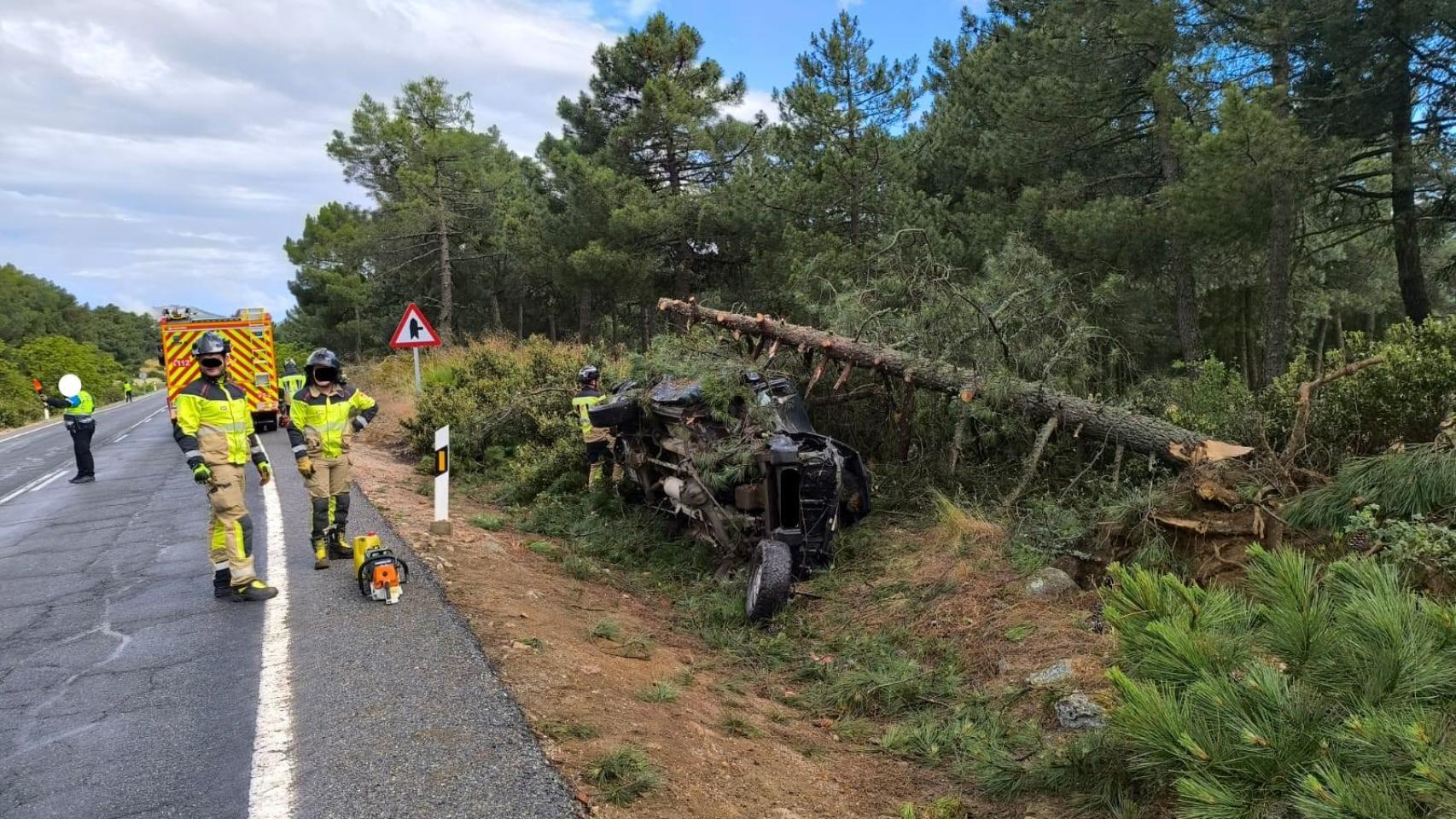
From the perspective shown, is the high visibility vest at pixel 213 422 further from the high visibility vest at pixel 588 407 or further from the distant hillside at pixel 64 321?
the distant hillside at pixel 64 321

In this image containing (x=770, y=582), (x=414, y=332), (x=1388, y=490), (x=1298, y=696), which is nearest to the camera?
(x=1298, y=696)

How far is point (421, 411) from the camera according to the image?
11.8m

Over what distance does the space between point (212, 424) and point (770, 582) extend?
13.3 feet

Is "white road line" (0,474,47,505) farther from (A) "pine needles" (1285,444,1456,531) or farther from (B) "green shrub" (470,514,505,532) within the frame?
(A) "pine needles" (1285,444,1456,531)

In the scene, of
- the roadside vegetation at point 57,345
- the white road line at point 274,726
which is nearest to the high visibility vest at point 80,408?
the white road line at point 274,726

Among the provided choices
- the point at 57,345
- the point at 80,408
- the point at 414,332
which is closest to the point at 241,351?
→ the point at 80,408

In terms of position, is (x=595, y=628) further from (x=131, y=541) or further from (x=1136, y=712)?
(x=131, y=541)

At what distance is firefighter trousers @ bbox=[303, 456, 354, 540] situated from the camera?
609 cm

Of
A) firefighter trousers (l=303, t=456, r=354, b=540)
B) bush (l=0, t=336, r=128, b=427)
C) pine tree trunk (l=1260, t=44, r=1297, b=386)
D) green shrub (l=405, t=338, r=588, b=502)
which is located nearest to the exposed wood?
pine tree trunk (l=1260, t=44, r=1297, b=386)

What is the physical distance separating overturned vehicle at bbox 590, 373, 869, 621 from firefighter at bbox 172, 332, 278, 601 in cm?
328

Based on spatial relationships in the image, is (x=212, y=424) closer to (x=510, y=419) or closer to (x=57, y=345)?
(x=510, y=419)

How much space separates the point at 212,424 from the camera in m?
5.61

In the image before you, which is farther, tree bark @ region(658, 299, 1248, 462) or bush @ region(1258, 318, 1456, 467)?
tree bark @ region(658, 299, 1248, 462)

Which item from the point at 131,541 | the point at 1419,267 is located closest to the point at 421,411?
the point at 131,541
